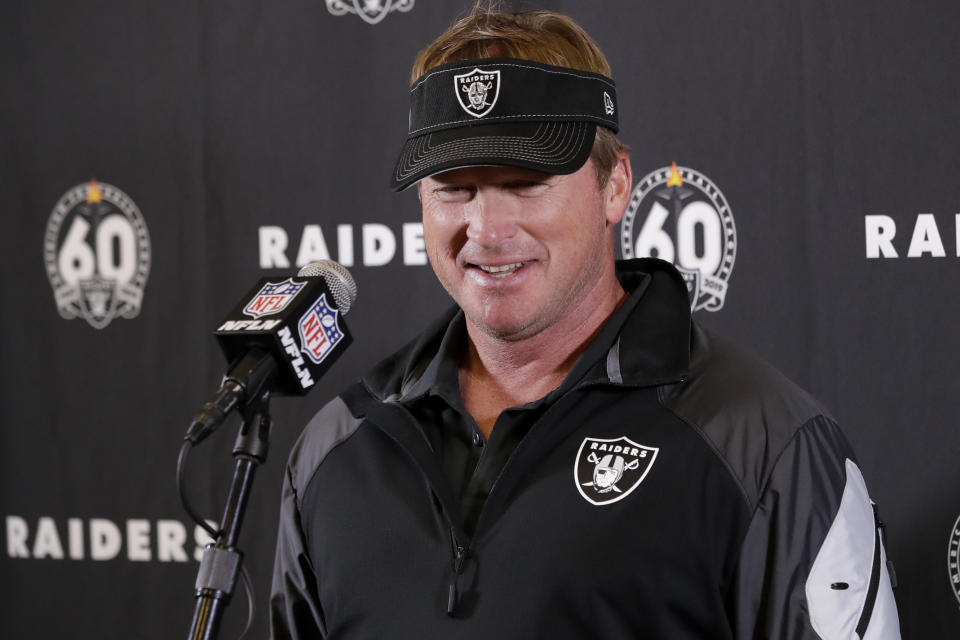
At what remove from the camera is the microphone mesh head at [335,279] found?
1.06 meters

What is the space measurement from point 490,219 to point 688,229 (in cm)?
65

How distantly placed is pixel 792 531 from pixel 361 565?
0.41m

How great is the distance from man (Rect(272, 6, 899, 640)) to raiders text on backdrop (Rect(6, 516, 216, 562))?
76cm

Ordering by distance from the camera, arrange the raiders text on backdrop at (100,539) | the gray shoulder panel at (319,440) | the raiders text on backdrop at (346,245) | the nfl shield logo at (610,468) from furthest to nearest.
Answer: the raiders text on backdrop at (100,539) < the raiders text on backdrop at (346,245) < the gray shoulder panel at (319,440) < the nfl shield logo at (610,468)

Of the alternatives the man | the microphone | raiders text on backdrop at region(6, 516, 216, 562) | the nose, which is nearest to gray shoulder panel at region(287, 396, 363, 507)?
the man

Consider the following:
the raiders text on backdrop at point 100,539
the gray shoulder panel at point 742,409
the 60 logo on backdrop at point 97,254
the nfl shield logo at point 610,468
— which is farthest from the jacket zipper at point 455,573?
the 60 logo on backdrop at point 97,254

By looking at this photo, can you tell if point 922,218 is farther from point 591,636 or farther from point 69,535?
point 69,535

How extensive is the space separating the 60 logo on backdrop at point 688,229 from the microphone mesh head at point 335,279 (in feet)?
2.21

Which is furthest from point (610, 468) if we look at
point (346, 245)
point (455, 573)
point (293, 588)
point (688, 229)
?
point (346, 245)

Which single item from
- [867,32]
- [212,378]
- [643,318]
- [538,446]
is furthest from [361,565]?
[867,32]

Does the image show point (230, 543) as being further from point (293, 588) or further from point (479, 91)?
point (479, 91)

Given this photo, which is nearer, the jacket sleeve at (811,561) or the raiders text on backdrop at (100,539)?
the jacket sleeve at (811,561)

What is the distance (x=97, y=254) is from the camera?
6.37 ft

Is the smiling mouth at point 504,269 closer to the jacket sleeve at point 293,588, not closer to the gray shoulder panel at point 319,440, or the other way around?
the gray shoulder panel at point 319,440
